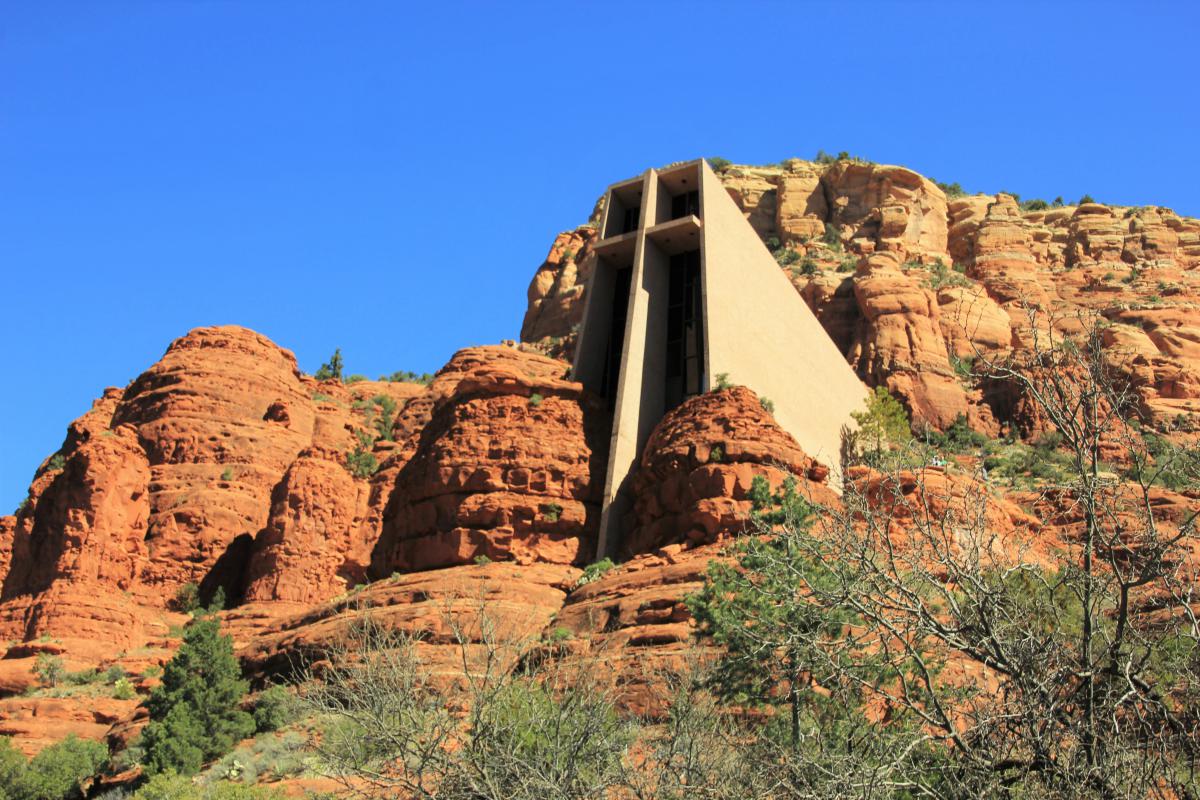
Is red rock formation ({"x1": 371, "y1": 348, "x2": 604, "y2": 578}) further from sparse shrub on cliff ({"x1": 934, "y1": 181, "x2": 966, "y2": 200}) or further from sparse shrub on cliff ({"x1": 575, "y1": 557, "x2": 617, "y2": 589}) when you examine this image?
sparse shrub on cliff ({"x1": 934, "y1": 181, "x2": 966, "y2": 200})

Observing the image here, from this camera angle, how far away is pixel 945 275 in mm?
65688

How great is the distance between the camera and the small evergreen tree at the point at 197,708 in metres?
25.5

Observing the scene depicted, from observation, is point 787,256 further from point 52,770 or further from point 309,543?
point 52,770

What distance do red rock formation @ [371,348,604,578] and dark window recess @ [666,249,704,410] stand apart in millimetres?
2771

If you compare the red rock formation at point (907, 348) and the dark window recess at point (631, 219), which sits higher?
the red rock formation at point (907, 348)

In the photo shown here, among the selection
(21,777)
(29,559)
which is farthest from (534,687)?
(29,559)

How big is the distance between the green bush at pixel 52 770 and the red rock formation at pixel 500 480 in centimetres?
892

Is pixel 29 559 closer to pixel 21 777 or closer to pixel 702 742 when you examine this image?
pixel 21 777

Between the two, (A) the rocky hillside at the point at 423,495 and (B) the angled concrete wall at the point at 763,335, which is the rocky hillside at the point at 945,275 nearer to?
(A) the rocky hillside at the point at 423,495

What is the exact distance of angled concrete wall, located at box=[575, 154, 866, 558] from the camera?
34.8m

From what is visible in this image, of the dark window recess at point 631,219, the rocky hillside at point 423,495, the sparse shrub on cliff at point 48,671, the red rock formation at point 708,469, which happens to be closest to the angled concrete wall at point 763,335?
the red rock formation at point 708,469

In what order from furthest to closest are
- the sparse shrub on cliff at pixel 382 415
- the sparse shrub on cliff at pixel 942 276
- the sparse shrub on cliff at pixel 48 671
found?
1. the sparse shrub on cliff at pixel 942 276
2. the sparse shrub on cliff at pixel 382 415
3. the sparse shrub on cliff at pixel 48 671

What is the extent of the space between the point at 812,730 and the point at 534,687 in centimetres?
463

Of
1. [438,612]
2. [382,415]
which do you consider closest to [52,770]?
[438,612]
